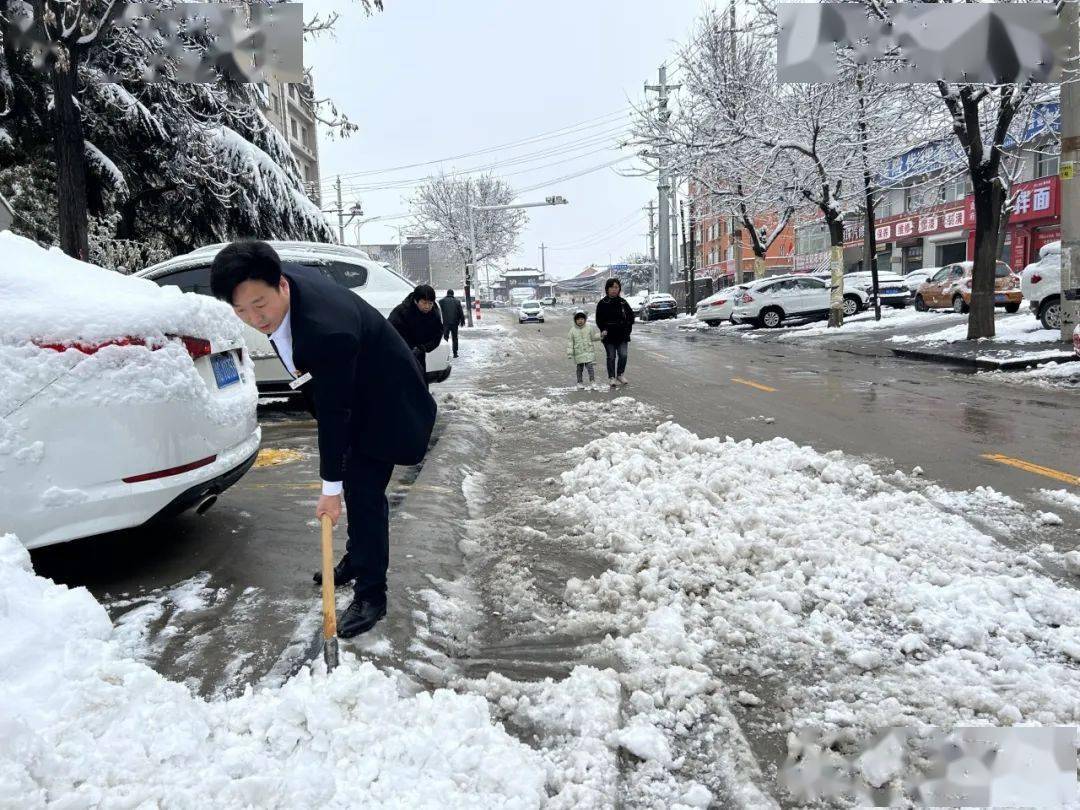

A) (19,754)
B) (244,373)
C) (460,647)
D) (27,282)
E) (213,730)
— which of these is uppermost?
(27,282)

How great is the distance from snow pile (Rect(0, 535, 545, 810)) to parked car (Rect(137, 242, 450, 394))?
19.0 feet

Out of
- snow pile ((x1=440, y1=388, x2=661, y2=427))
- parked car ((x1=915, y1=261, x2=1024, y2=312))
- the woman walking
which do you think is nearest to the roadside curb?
snow pile ((x1=440, y1=388, x2=661, y2=427))

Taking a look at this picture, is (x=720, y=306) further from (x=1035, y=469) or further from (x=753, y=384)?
(x=1035, y=469)

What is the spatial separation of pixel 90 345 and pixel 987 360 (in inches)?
515

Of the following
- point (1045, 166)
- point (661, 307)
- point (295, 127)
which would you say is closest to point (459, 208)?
point (295, 127)

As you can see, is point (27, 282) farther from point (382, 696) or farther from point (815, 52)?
point (815, 52)

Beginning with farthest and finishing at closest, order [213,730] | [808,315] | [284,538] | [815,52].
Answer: [808,315], [815,52], [284,538], [213,730]

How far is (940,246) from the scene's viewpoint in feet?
140

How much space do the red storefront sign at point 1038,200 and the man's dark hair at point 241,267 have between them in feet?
118

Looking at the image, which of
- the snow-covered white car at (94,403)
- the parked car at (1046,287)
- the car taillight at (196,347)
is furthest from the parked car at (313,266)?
the parked car at (1046,287)

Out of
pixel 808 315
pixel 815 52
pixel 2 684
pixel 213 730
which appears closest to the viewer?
pixel 2 684

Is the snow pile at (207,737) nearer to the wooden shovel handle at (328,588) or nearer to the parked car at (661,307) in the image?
the wooden shovel handle at (328,588)

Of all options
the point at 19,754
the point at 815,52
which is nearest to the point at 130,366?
the point at 19,754

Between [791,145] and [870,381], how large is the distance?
1184 centimetres
